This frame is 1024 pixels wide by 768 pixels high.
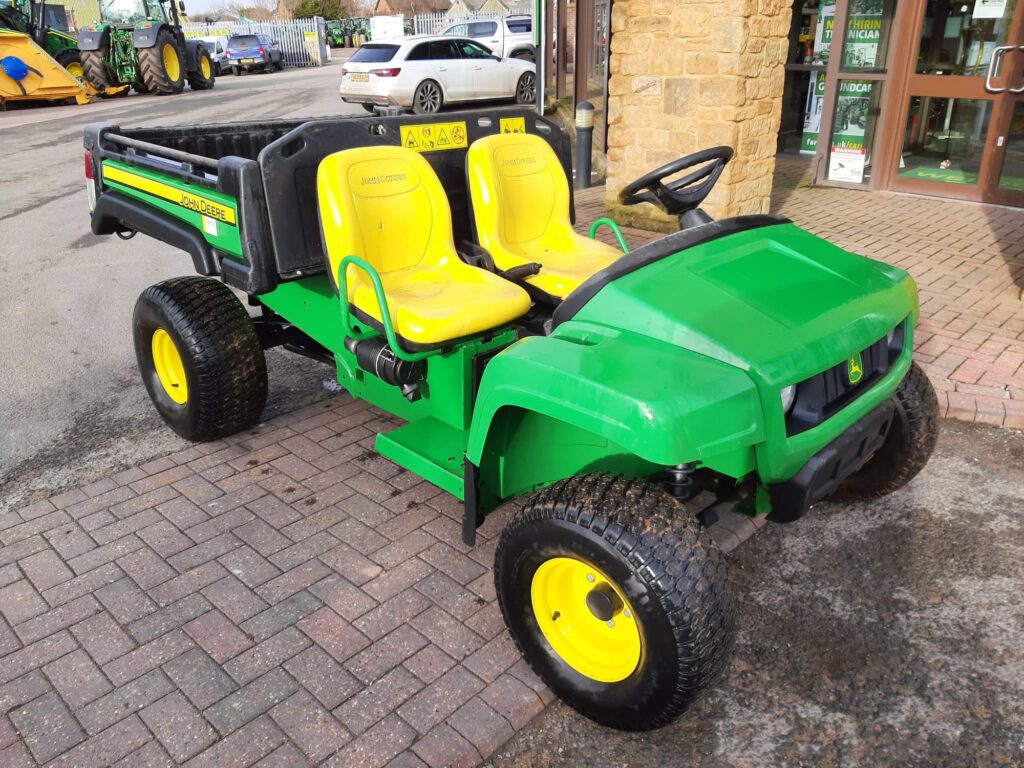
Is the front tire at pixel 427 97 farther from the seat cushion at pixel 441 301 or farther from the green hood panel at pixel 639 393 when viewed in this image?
the green hood panel at pixel 639 393

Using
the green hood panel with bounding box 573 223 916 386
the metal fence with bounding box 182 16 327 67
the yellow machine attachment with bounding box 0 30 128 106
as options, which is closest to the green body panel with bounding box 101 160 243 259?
the green hood panel with bounding box 573 223 916 386

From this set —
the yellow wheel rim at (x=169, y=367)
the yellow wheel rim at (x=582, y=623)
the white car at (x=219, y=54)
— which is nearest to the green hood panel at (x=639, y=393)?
the yellow wheel rim at (x=582, y=623)

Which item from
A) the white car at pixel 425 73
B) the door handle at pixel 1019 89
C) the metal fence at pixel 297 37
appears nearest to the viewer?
the door handle at pixel 1019 89

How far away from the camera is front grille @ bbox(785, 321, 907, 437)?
2.25 m

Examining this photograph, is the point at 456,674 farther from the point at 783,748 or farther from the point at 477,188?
the point at 477,188

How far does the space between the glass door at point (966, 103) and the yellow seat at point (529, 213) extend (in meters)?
5.56

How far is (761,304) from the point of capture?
230 cm

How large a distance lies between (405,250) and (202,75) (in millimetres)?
21335

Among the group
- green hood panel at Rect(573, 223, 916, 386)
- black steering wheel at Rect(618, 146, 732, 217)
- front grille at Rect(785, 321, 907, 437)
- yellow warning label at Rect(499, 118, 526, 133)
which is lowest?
front grille at Rect(785, 321, 907, 437)

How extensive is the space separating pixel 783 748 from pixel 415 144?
2739mm

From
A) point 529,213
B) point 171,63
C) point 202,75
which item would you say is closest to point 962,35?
point 529,213

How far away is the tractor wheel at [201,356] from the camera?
356 centimetres

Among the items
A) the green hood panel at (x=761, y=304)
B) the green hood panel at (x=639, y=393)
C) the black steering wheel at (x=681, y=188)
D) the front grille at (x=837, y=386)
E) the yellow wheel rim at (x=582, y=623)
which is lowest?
the yellow wheel rim at (x=582, y=623)

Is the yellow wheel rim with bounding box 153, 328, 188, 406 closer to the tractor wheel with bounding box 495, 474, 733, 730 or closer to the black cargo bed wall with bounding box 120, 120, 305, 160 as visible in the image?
the black cargo bed wall with bounding box 120, 120, 305, 160
